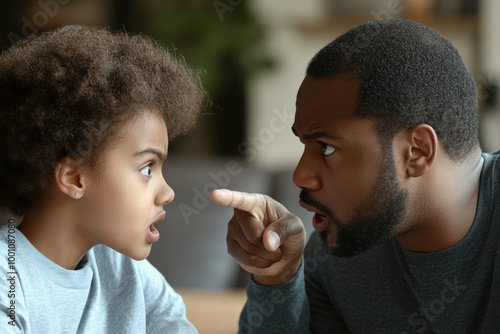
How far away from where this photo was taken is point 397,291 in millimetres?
1259

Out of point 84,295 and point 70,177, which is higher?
point 70,177

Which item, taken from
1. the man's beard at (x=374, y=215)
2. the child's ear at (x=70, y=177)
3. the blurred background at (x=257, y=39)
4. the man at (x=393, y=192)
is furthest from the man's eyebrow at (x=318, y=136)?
the blurred background at (x=257, y=39)

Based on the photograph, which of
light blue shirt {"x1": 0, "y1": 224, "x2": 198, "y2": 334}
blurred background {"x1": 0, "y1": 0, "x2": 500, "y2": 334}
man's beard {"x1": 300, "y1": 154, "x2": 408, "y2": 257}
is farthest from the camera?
blurred background {"x1": 0, "y1": 0, "x2": 500, "y2": 334}

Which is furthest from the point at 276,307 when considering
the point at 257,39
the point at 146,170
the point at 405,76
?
the point at 257,39

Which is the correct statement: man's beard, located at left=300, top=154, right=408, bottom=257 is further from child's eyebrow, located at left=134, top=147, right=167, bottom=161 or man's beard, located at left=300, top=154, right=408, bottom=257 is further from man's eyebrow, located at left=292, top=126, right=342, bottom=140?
child's eyebrow, located at left=134, top=147, right=167, bottom=161

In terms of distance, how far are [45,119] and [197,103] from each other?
357mm

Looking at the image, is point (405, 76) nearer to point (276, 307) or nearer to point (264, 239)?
point (264, 239)

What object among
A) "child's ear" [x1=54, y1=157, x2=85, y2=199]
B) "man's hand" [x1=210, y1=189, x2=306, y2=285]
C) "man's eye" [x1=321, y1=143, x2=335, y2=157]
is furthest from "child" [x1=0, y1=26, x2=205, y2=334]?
"man's eye" [x1=321, y1=143, x2=335, y2=157]

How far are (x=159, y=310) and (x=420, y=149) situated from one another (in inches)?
24.3

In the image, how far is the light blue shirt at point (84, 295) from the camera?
39.5 inches

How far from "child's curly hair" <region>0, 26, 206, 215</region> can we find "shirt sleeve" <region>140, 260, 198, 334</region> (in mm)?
296

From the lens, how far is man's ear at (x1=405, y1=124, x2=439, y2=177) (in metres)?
1.07

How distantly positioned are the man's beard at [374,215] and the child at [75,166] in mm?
323

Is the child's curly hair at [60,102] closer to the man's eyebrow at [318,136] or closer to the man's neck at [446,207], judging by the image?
the man's eyebrow at [318,136]
